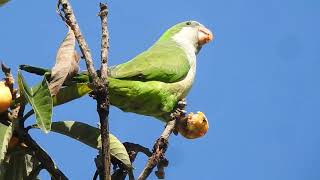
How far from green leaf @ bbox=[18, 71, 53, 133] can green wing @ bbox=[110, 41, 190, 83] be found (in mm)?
1709

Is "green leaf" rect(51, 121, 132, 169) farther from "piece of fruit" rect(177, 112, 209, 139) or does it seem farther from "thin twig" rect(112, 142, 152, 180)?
"piece of fruit" rect(177, 112, 209, 139)

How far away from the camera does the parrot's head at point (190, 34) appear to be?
18.0ft

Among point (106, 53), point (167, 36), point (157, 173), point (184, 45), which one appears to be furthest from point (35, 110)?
point (167, 36)

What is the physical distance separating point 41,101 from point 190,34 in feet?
12.2

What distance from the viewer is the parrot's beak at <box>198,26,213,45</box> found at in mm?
5668

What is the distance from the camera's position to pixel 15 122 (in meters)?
2.13

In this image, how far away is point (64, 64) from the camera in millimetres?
2225

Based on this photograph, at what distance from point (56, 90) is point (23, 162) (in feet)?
1.26

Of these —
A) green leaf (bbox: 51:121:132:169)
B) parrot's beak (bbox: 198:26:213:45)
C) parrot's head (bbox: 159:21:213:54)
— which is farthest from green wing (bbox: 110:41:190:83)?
green leaf (bbox: 51:121:132:169)

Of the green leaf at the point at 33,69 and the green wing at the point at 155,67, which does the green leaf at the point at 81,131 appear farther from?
the green wing at the point at 155,67

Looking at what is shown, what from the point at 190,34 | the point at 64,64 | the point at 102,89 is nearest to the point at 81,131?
the point at 64,64

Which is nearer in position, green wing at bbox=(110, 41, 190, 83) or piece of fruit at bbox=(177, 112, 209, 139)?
piece of fruit at bbox=(177, 112, 209, 139)

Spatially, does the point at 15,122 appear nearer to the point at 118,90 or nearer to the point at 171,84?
the point at 118,90

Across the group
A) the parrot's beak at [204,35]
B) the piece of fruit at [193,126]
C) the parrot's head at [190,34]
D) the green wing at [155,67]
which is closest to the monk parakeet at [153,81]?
the green wing at [155,67]
